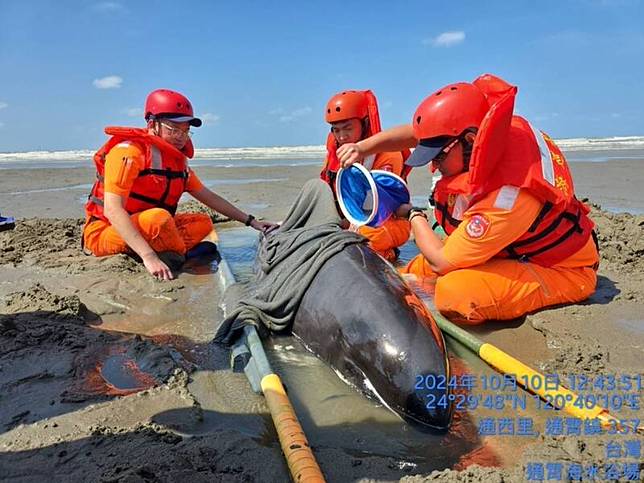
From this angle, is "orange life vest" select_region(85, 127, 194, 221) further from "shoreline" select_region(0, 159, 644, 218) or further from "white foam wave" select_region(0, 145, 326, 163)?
"white foam wave" select_region(0, 145, 326, 163)

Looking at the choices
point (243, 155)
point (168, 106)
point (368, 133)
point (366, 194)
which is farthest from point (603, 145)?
point (168, 106)

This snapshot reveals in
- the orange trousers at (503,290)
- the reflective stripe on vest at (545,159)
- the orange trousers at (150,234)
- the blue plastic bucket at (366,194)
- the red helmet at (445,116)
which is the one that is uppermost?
the red helmet at (445,116)

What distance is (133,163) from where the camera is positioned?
5.65 metres

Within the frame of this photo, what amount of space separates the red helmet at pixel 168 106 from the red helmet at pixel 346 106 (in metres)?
1.47

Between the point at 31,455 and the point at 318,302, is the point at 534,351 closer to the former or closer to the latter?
the point at 318,302

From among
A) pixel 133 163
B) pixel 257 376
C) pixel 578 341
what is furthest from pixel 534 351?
pixel 133 163

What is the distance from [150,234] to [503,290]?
3660mm

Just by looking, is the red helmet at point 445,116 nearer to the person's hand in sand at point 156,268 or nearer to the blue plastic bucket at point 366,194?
the blue plastic bucket at point 366,194

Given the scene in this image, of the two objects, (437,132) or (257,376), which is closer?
(257,376)

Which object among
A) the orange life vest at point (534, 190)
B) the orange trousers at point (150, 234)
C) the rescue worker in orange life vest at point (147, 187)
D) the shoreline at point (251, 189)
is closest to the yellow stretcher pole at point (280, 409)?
the orange life vest at point (534, 190)

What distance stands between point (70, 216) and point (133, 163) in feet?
16.0

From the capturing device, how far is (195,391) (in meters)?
3.12

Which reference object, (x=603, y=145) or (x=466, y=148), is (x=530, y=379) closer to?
(x=466, y=148)

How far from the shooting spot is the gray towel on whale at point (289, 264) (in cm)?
391
